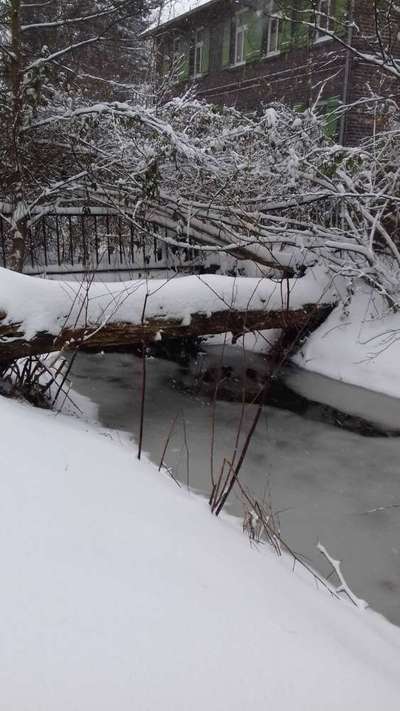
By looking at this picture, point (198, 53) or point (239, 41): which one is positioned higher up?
point (198, 53)

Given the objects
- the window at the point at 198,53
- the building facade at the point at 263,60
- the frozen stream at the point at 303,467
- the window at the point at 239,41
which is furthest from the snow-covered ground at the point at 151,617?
the window at the point at 198,53

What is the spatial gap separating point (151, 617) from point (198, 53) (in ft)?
66.3

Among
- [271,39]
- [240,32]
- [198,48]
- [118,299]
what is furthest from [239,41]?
[118,299]

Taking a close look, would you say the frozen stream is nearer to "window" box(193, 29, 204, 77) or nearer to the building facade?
the building facade

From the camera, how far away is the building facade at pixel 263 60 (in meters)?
12.1

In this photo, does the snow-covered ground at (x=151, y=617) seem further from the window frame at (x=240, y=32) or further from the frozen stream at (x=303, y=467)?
the window frame at (x=240, y=32)

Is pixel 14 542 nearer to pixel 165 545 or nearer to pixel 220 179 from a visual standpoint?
pixel 165 545

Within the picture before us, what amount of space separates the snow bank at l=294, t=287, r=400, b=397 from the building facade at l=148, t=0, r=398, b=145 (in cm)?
558

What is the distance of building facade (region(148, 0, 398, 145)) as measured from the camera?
1210 centimetres

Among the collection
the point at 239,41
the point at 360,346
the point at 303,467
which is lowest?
the point at 303,467

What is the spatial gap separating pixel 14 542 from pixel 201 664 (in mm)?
666

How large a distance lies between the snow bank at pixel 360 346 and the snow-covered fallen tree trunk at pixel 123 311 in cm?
64

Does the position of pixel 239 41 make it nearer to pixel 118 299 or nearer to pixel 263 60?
pixel 263 60

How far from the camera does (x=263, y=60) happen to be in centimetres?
1523
